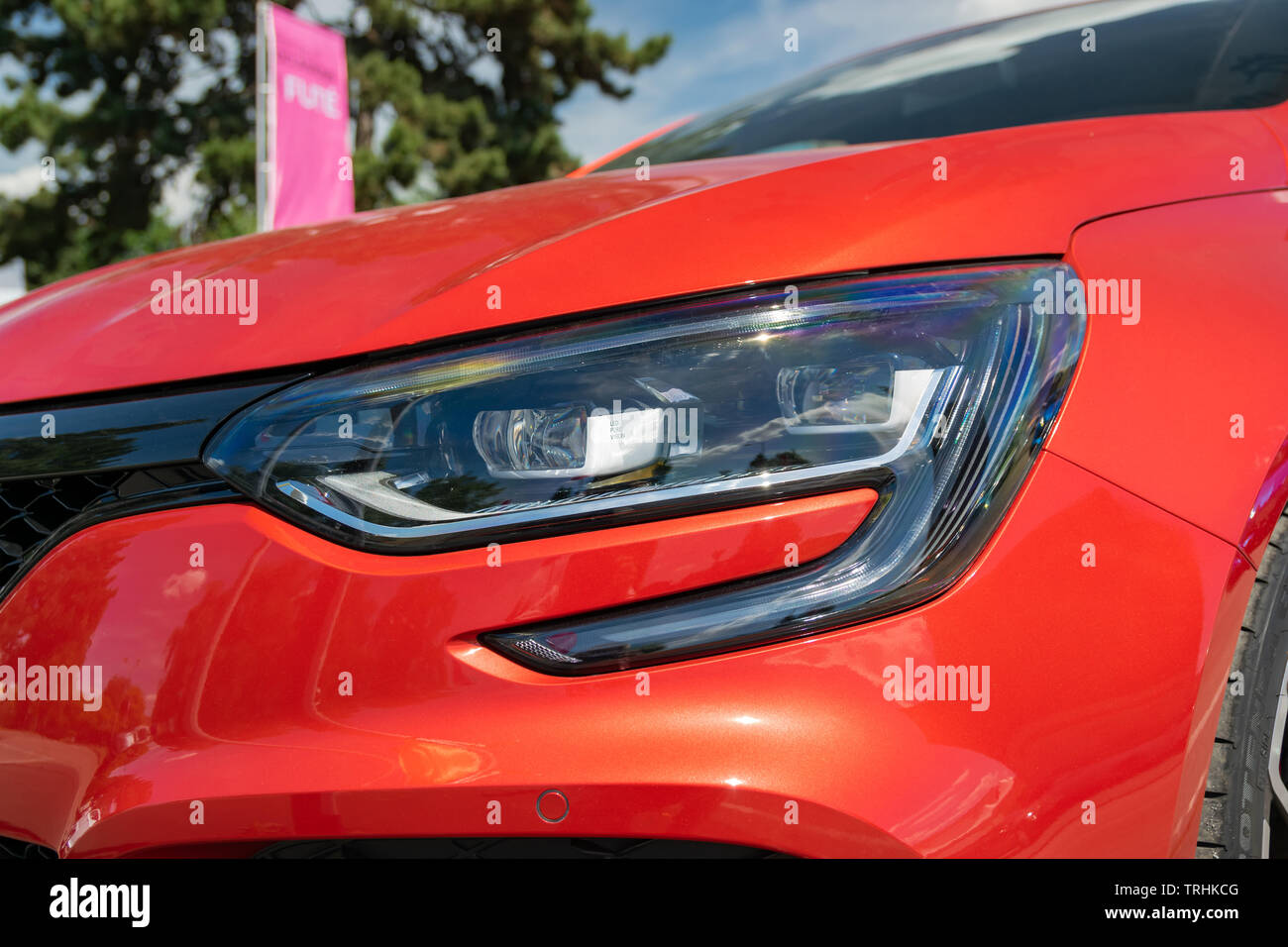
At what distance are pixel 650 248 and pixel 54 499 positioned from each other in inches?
25.4

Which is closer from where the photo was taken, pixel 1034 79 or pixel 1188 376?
pixel 1188 376

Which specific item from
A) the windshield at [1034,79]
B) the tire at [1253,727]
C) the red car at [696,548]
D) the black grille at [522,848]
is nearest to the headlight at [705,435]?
the red car at [696,548]

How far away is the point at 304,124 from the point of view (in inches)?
363

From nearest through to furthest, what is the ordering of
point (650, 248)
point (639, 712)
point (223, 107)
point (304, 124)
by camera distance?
point (639, 712)
point (650, 248)
point (304, 124)
point (223, 107)

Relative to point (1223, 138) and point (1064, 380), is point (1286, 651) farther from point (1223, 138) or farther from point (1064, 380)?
point (1223, 138)

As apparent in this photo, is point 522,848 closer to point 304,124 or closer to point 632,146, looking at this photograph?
point 632,146

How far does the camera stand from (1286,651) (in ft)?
3.55

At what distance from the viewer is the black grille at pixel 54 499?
99 centimetres

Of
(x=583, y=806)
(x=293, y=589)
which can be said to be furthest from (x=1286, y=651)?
(x=293, y=589)

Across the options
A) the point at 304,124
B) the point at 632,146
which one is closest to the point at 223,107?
the point at 304,124

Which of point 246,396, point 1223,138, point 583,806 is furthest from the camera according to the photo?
point 1223,138

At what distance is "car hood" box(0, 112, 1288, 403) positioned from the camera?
3.23 feet

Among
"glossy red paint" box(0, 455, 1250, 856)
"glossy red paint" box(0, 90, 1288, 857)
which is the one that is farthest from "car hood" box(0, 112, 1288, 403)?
"glossy red paint" box(0, 455, 1250, 856)
